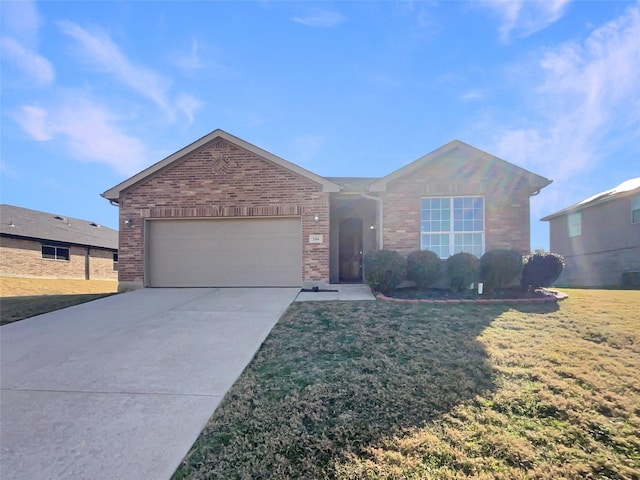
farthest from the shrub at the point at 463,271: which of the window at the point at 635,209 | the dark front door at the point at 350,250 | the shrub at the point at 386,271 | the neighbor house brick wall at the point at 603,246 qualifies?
the window at the point at 635,209

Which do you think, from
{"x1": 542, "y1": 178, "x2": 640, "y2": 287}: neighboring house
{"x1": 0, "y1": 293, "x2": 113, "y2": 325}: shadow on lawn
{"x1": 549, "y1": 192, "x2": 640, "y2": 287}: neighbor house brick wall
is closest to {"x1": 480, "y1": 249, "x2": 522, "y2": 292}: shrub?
{"x1": 542, "y1": 178, "x2": 640, "y2": 287}: neighboring house

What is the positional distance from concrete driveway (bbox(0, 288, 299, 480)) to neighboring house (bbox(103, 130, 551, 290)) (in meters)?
3.43

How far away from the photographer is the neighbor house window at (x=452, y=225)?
420 inches

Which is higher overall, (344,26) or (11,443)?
(344,26)

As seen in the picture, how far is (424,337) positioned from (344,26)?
27.3ft

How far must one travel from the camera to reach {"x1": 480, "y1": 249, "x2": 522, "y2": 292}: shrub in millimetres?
9016

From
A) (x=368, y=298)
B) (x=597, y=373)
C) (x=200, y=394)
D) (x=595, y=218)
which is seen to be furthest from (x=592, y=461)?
(x=595, y=218)

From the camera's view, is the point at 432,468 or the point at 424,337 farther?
the point at 424,337

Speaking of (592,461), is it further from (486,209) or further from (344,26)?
(344,26)

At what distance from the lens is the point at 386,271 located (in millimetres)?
9367

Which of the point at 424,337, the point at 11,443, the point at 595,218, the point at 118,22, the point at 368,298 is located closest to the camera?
the point at 11,443

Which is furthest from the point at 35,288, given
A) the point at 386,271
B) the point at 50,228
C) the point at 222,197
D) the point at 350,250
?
the point at 386,271

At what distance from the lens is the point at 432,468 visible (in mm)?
2701

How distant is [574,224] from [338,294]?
17.2m
